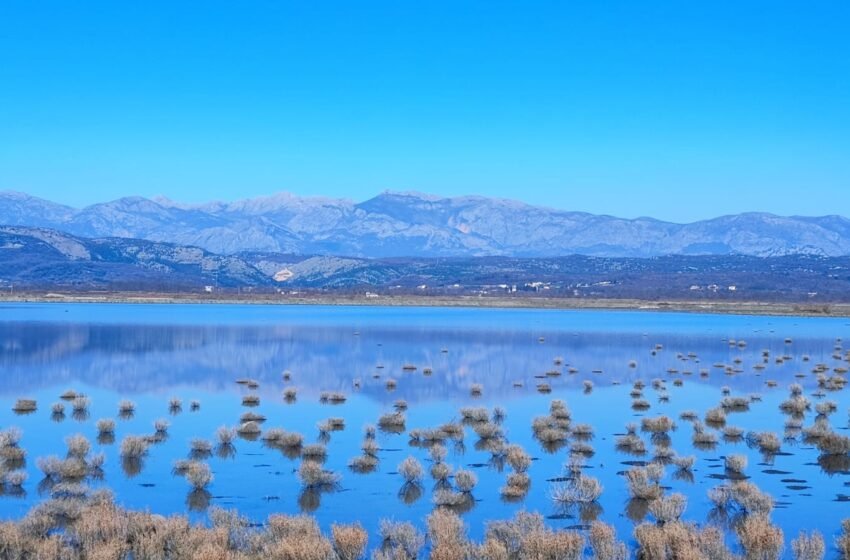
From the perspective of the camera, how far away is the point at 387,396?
32719 millimetres

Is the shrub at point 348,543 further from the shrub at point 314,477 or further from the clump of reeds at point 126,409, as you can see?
the clump of reeds at point 126,409

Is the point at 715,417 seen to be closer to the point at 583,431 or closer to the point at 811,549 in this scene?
the point at 583,431

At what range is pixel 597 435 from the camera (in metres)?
24.6

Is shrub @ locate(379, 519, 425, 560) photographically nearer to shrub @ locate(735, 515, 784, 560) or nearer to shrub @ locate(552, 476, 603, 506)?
shrub @ locate(552, 476, 603, 506)

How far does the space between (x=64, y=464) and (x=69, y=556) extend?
687cm

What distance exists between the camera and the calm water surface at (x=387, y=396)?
16875 millimetres

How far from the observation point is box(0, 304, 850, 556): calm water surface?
664 inches

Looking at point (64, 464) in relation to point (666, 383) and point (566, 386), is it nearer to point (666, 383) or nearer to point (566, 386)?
point (566, 386)

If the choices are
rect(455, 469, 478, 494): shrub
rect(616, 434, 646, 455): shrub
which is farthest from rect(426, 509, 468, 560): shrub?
rect(616, 434, 646, 455): shrub

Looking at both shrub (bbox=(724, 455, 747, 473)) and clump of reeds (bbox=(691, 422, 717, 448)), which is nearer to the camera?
shrub (bbox=(724, 455, 747, 473))

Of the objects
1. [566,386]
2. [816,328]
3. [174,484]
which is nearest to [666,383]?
[566,386]

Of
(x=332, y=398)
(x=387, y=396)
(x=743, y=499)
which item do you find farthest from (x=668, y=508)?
(x=387, y=396)

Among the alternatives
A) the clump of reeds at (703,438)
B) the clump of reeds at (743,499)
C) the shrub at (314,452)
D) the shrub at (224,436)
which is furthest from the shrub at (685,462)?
the shrub at (224,436)

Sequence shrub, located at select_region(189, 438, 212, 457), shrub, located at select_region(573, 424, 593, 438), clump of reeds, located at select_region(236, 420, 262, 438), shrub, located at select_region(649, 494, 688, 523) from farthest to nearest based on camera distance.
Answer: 1. shrub, located at select_region(573, 424, 593, 438)
2. clump of reeds, located at select_region(236, 420, 262, 438)
3. shrub, located at select_region(189, 438, 212, 457)
4. shrub, located at select_region(649, 494, 688, 523)
